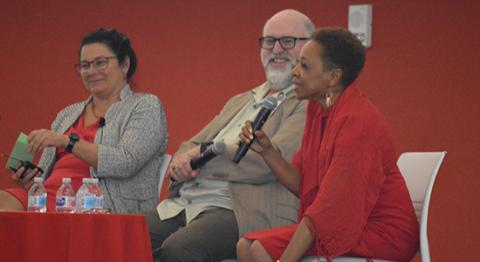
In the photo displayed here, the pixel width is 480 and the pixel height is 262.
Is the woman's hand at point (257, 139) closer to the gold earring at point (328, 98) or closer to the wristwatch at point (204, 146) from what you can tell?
the gold earring at point (328, 98)

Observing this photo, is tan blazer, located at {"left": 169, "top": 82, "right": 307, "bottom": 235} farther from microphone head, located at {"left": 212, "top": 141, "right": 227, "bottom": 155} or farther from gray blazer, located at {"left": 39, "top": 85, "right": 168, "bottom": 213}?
gray blazer, located at {"left": 39, "top": 85, "right": 168, "bottom": 213}

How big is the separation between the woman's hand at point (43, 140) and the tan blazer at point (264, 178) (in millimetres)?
592

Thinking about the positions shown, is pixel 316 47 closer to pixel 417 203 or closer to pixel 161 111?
pixel 417 203

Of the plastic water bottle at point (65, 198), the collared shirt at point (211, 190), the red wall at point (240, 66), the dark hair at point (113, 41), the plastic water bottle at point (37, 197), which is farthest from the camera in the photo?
the red wall at point (240, 66)

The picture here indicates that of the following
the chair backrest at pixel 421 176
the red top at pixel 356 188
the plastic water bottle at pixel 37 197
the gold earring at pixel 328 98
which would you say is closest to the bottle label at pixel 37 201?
the plastic water bottle at pixel 37 197

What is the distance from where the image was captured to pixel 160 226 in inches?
137

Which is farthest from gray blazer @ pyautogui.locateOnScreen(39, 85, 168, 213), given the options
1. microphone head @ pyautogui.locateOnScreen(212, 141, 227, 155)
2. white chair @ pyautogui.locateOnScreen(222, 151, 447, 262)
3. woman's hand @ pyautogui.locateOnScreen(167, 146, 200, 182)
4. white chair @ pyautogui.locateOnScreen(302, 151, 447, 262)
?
white chair @ pyautogui.locateOnScreen(302, 151, 447, 262)

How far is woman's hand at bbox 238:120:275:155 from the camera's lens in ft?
9.75

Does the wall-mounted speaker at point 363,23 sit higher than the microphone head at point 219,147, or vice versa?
the wall-mounted speaker at point 363,23

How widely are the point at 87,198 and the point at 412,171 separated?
3.93 feet

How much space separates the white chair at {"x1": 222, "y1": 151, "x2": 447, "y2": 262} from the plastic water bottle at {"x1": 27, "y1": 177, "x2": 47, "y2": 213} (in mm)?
831

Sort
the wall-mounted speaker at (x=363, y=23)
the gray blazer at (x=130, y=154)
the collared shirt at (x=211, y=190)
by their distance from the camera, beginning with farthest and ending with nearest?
the wall-mounted speaker at (x=363, y=23) → the gray blazer at (x=130, y=154) → the collared shirt at (x=211, y=190)

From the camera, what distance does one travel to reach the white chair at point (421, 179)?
2887 millimetres

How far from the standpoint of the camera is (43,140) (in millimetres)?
3561
